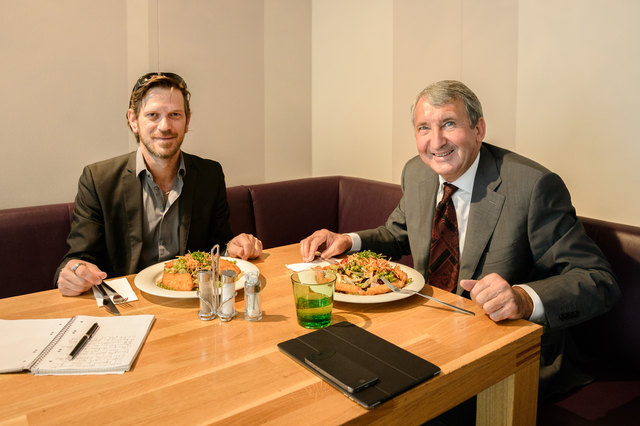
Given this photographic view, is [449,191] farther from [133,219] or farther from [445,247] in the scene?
[133,219]

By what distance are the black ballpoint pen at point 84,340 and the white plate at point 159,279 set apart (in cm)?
23

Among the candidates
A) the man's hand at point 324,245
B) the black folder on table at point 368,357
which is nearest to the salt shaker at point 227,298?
the black folder on table at point 368,357

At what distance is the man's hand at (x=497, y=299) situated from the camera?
144 centimetres

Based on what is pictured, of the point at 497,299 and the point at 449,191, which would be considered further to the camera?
the point at 449,191

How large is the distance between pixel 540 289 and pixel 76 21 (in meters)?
2.68

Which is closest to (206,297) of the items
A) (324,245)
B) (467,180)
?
(324,245)

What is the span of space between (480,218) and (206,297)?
1040mm

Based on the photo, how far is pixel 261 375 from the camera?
116cm

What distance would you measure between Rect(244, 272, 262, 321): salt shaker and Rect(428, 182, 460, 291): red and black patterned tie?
0.87m

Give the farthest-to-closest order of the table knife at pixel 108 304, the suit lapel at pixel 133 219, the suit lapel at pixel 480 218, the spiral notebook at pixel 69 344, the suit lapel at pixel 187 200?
the suit lapel at pixel 187 200 < the suit lapel at pixel 133 219 < the suit lapel at pixel 480 218 < the table knife at pixel 108 304 < the spiral notebook at pixel 69 344

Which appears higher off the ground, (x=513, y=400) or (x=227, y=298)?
(x=227, y=298)

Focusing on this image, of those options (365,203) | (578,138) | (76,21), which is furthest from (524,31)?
(76,21)

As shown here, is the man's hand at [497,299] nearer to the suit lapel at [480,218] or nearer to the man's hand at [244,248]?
the suit lapel at [480,218]

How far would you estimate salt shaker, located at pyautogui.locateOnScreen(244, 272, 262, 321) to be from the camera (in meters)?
1.45
